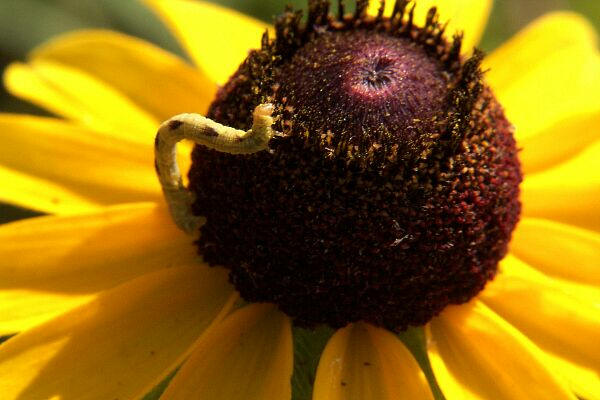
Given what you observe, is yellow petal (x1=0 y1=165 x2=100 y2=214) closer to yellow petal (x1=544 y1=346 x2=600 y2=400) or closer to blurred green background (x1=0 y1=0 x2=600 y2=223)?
yellow petal (x1=544 y1=346 x2=600 y2=400)

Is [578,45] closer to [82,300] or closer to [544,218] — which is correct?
[544,218]

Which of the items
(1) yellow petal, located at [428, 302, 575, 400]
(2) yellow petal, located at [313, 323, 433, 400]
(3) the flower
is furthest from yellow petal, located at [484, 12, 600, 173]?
(2) yellow petal, located at [313, 323, 433, 400]

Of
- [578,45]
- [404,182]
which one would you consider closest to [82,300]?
[404,182]

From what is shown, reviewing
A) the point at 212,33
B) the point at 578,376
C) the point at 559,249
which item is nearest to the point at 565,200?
the point at 559,249

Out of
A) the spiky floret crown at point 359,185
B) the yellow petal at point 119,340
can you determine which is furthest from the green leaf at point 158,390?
the spiky floret crown at point 359,185

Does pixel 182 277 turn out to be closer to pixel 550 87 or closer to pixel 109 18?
pixel 550 87

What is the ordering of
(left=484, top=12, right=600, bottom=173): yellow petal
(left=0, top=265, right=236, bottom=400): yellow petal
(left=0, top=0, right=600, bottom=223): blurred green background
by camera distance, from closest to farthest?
(left=0, top=265, right=236, bottom=400): yellow petal, (left=484, top=12, right=600, bottom=173): yellow petal, (left=0, top=0, right=600, bottom=223): blurred green background

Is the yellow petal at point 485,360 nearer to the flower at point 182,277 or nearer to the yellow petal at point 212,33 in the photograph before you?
the flower at point 182,277
